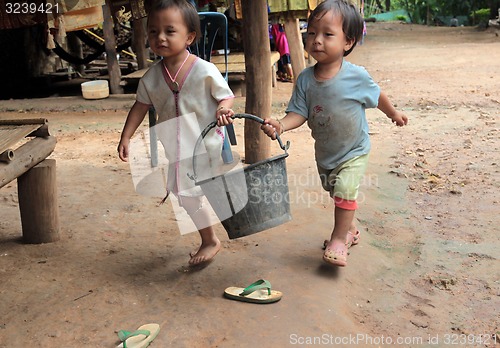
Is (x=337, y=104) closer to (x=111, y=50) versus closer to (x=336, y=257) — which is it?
(x=336, y=257)

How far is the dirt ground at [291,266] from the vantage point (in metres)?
2.35

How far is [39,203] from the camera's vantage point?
10.3 feet

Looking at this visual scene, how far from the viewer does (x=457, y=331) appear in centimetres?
248

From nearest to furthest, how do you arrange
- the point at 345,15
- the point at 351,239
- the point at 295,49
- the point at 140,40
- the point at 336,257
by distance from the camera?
the point at 345,15 → the point at 336,257 → the point at 351,239 → the point at 295,49 → the point at 140,40

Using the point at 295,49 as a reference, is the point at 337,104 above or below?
below

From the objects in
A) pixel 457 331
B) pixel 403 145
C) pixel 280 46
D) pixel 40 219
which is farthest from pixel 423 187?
pixel 280 46

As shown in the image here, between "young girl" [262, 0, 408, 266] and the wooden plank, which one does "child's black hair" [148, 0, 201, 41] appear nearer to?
"young girl" [262, 0, 408, 266]

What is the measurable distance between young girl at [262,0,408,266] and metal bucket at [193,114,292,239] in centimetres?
25

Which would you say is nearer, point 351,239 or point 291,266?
point 291,266

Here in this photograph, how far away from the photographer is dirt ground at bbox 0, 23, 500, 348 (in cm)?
235

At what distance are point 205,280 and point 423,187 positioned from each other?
6.94 ft

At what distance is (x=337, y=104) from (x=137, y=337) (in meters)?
1.32

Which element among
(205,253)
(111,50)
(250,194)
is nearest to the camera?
(250,194)

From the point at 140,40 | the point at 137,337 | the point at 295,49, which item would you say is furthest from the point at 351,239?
the point at 140,40
